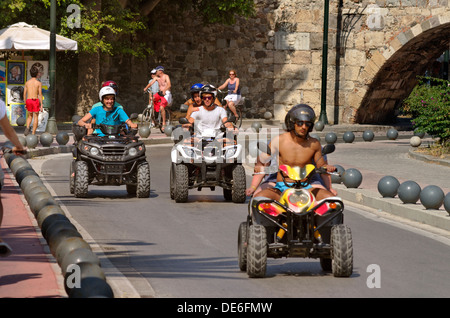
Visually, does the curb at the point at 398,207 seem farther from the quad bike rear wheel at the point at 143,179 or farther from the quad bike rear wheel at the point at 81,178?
the quad bike rear wheel at the point at 81,178

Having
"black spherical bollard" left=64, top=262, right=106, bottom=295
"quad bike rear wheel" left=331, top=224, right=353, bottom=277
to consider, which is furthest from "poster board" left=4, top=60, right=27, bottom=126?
"black spherical bollard" left=64, top=262, right=106, bottom=295

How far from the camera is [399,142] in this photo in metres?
29.2

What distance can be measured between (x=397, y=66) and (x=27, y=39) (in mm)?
12280

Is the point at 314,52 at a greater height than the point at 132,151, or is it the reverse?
the point at 314,52

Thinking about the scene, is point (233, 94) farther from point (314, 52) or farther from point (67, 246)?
point (67, 246)

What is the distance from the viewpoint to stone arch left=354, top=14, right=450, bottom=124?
106 feet

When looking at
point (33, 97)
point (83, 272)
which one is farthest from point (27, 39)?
point (83, 272)

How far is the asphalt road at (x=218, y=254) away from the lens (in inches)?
327

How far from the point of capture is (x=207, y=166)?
14.6m

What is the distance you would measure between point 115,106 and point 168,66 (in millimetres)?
24111

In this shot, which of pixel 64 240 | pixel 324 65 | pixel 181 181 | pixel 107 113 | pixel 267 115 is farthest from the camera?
pixel 267 115

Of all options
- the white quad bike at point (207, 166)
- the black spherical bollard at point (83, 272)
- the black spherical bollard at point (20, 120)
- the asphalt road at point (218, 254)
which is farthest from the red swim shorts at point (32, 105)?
the black spherical bollard at point (83, 272)

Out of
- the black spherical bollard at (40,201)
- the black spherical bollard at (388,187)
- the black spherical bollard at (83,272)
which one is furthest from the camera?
the black spherical bollard at (388,187)
